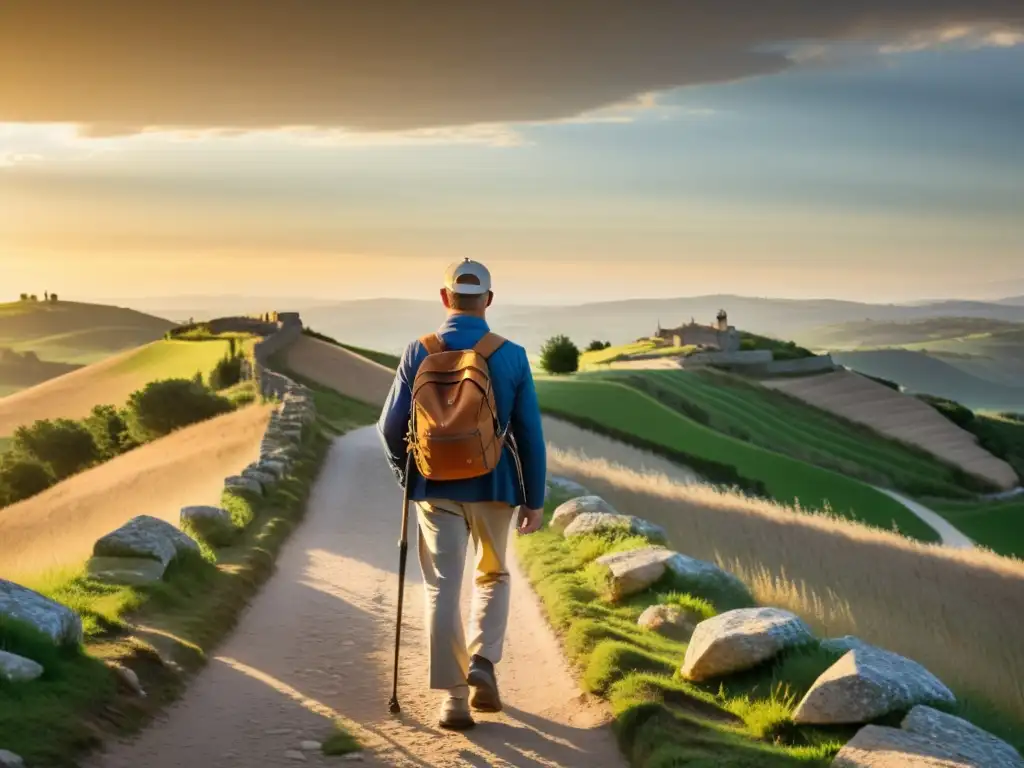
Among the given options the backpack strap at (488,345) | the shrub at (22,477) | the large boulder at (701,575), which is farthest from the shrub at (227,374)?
the backpack strap at (488,345)

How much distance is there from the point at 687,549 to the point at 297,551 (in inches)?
256

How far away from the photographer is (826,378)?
355ft

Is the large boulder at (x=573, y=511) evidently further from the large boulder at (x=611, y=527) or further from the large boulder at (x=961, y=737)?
the large boulder at (x=961, y=737)

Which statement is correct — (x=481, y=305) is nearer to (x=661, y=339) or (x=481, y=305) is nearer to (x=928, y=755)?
(x=928, y=755)

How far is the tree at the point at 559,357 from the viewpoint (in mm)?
94312

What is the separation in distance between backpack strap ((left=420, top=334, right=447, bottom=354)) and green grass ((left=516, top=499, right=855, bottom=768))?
2.81 metres

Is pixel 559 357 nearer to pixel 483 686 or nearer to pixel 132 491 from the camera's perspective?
pixel 132 491

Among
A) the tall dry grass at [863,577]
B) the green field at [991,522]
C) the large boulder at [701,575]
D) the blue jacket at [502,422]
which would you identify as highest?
the blue jacket at [502,422]

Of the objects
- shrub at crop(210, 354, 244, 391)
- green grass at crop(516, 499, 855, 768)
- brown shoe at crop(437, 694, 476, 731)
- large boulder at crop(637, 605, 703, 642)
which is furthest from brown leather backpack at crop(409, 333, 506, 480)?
shrub at crop(210, 354, 244, 391)

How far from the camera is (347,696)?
8.51m

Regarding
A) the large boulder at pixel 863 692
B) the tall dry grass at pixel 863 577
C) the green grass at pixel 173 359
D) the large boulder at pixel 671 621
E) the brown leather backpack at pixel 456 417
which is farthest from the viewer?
the green grass at pixel 173 359

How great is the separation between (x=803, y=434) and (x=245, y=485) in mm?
54646

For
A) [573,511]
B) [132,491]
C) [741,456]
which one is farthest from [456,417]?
[741,456]

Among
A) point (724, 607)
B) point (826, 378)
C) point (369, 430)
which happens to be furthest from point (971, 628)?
point (826, 378)
